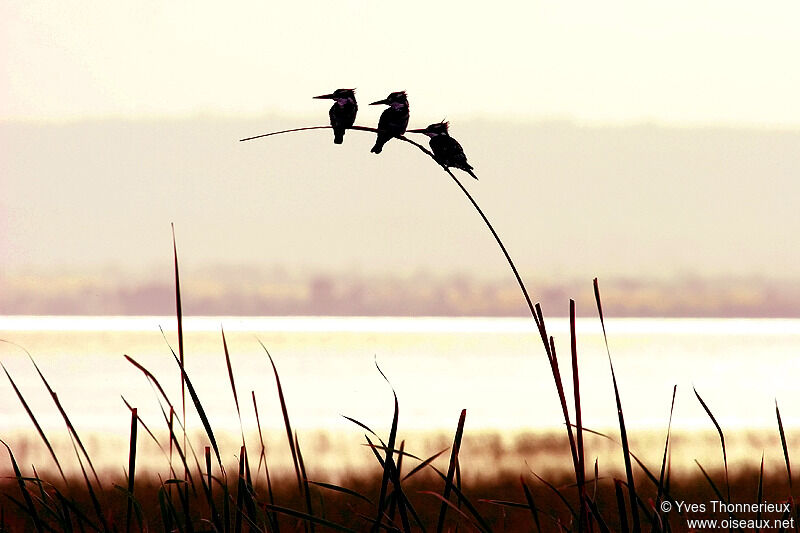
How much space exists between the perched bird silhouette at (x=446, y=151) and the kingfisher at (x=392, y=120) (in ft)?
0.16

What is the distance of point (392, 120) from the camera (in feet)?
4.13

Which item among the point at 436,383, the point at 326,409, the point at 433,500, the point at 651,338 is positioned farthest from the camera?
the point at 651,338

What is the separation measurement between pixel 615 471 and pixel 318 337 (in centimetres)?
764

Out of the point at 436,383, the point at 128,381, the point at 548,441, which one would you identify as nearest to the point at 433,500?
the point at 548,441

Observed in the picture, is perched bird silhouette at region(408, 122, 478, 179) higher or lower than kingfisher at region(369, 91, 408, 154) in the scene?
lower

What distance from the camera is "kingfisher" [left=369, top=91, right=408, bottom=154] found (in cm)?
125

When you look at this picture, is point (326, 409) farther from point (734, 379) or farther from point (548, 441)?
point (734, 379)

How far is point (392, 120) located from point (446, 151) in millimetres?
94

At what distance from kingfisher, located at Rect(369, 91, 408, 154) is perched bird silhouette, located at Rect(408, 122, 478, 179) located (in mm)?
49

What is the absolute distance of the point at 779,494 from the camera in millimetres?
3100

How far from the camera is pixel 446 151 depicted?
4.00ft

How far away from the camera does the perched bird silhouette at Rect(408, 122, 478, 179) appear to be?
121 cm

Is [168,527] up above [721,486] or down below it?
above

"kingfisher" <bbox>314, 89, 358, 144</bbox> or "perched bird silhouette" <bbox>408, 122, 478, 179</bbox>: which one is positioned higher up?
"kingfisher" <bbox>314, 89, 358, 144</bbox>
